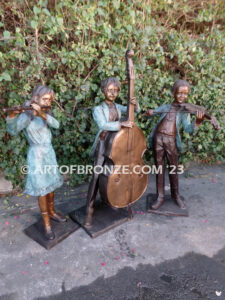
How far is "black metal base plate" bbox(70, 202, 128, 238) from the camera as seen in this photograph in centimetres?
275

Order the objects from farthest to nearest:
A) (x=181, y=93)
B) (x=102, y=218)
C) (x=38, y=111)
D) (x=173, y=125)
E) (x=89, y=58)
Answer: (x=89, y=58) < (x=102, y=218) < (x=173, y=125) < (x=181, y=93) < (x=38, y=111)

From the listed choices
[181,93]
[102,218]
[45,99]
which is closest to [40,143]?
[45,99]

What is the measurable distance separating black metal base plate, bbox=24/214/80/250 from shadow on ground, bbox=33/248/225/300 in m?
0.55

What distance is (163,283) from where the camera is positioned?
2.20 m

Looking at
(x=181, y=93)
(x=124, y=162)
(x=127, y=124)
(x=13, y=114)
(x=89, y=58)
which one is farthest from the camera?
(x=89, y=58)

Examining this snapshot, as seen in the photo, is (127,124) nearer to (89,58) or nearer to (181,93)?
(181,93)

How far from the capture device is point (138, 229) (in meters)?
2.86

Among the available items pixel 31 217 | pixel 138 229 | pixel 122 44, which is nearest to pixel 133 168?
pixel 138 229

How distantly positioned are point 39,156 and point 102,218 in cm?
116

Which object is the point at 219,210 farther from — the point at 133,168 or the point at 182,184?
the point at 133,168

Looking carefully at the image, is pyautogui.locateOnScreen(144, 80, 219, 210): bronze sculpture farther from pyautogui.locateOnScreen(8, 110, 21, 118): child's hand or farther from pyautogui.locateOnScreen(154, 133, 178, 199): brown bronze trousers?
pyautogui.locateOnScreen(8, 110, 21, 118): child's hand

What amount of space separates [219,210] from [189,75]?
2327 millimetres

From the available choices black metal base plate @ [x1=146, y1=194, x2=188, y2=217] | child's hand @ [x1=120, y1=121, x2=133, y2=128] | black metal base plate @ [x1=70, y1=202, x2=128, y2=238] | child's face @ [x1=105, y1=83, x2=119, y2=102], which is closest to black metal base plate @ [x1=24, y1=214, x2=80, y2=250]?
black metal base plate @ [x1=70, y1=202, x2=128, y2=238]

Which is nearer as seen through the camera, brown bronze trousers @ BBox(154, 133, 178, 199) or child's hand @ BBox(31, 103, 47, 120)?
child's hand @ BBox(31, 103, 47, 120)
